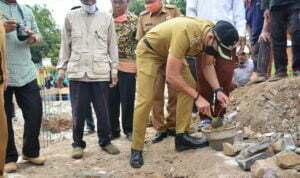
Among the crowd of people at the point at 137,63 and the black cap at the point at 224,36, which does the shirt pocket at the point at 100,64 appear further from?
the black cap at the point at 224,36

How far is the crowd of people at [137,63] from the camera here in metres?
3.44

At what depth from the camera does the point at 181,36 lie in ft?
11.1

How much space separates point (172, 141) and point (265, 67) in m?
1.94

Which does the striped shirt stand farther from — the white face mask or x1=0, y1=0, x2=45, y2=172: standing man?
the white face mask

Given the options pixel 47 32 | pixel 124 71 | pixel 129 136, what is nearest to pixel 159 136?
pixel 129 136

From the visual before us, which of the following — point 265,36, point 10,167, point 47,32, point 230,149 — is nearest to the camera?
point 230,149

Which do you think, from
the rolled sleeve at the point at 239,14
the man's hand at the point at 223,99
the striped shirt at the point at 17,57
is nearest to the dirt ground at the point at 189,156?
the man's hand at the point at 223,99

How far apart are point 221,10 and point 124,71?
148cm

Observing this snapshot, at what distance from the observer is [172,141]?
177 inches

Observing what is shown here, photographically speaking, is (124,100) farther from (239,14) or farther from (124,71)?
(239,14)

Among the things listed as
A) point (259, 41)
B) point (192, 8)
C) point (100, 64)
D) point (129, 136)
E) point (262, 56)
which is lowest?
point (129, 136)

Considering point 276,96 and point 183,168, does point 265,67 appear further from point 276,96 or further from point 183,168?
point 183,168

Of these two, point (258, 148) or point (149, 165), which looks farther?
point (149, 165)

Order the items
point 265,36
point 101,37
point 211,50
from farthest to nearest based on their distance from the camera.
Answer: point 265,36 → point 101,37 → point 211,50
